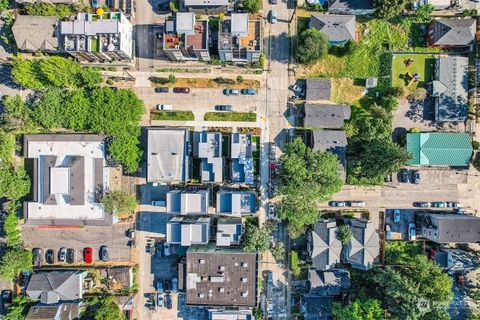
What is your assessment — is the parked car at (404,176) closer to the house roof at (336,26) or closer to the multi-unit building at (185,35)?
the house roof at (336,26)

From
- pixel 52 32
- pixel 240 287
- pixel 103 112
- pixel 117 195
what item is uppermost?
pixel 52 32

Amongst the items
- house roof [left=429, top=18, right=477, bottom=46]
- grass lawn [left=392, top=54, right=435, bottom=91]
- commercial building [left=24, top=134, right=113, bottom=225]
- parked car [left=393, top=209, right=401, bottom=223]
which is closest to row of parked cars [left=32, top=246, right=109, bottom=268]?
commercial building [left=24, top=134, right=113, bottom=225]

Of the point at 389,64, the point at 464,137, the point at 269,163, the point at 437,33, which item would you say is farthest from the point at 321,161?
the point at 437,33

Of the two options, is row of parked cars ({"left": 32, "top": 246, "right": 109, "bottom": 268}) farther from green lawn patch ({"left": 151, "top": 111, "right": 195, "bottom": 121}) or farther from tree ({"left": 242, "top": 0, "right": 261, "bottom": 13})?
tree ({"left": 242, "top": 0, "right": 261, "bottom": 13})

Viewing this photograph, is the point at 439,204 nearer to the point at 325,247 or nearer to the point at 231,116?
the point at 325,247

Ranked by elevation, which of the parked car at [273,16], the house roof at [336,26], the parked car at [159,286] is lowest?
the parked car at [159,286]

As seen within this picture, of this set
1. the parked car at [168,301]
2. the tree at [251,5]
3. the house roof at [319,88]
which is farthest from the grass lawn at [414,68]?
the parked car at [168,301]

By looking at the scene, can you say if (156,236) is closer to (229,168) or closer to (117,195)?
(117,195)
